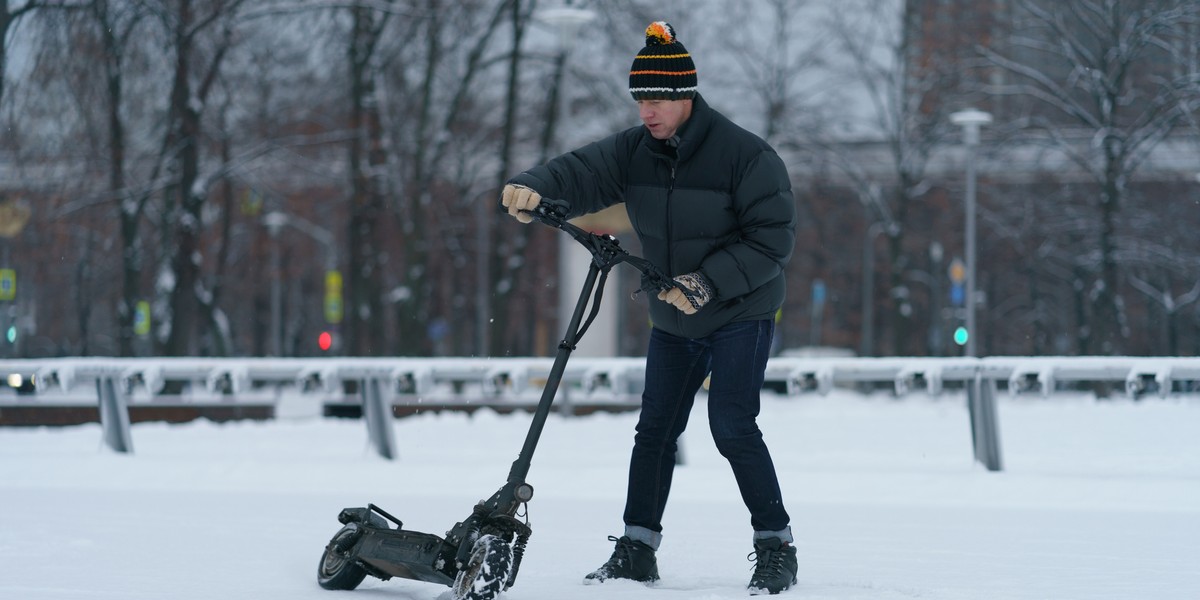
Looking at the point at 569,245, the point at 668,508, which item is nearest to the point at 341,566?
the point at 668,508

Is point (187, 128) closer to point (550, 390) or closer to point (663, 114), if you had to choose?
point (663, 114)

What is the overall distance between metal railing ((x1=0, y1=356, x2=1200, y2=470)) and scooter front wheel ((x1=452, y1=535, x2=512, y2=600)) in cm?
473

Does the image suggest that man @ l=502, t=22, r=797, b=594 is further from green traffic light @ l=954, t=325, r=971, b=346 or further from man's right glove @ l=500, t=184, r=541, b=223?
→ green traffic light @ l=954, t=325, r=971, b=346

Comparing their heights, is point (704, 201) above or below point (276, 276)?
below

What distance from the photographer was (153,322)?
Answer: 76.9 feet

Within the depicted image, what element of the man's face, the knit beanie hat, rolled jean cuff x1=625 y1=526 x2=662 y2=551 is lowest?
rolled jean cuff x1=625 y1=526 x2=662 y2=551

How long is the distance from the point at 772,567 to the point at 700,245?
0.98 metres

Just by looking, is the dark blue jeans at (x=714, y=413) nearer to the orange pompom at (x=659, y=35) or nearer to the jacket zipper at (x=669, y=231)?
the jacket zipper at (x=669, y=231)

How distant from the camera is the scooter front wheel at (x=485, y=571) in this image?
4.06 metres

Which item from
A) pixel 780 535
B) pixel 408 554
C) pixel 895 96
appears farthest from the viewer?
pixel 895 96

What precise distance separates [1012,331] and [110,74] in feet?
106

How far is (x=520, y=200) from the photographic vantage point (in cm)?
440

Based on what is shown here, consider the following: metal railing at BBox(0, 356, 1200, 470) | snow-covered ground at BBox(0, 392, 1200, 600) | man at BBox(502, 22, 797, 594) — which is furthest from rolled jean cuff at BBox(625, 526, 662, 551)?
metal railing at BBox(0, 356, 1200, 470)

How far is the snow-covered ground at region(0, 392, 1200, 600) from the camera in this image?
15.7ft
